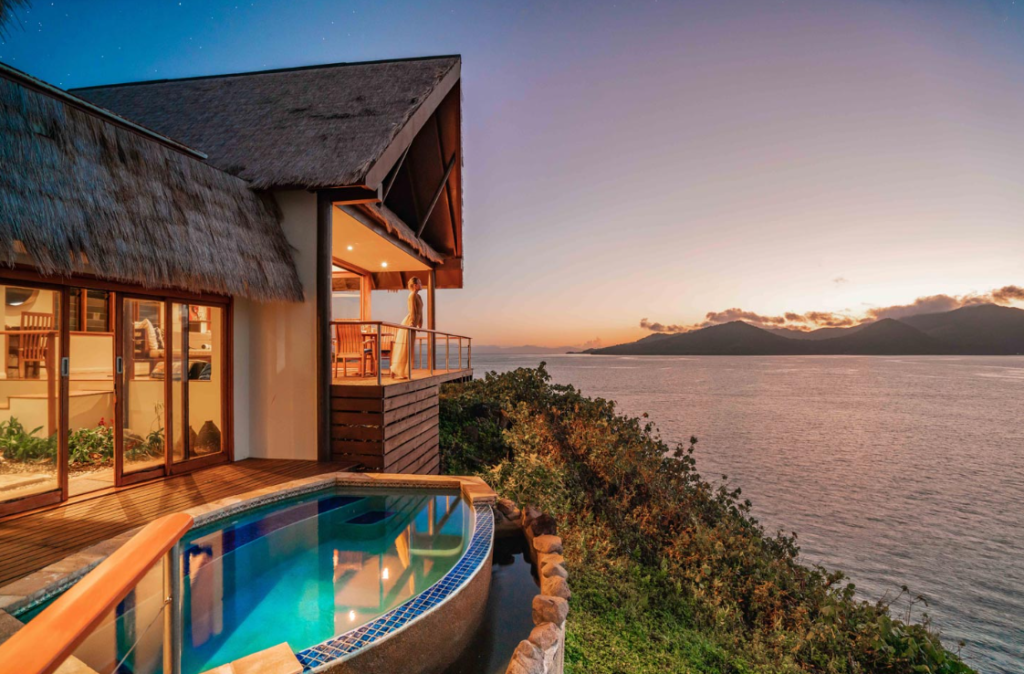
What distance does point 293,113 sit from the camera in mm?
7406

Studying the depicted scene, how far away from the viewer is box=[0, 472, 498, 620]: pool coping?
2613 mm

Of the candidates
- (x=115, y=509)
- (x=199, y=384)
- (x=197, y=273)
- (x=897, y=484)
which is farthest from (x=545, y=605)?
(x=897, y=484)

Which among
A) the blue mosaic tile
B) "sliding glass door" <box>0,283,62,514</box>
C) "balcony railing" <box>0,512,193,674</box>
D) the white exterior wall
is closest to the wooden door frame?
"sliding glass door" <box>0,283,62,514</box>

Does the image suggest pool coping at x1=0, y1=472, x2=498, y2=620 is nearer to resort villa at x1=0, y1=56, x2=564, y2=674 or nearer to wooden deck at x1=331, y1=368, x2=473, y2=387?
resort villa at x1=0, y1=56, x2=564, y2=674

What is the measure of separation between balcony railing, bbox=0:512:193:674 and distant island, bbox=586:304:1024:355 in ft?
313

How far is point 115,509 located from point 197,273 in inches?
90.3

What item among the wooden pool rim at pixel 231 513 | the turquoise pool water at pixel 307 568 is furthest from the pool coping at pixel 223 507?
the turquoise pool water at pixel 307 568

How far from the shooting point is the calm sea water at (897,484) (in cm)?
1027

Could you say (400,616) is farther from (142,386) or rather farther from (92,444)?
(142,386)

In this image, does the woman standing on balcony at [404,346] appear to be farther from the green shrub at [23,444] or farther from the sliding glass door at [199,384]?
the green shrub at [23,444]

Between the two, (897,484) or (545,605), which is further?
(897,484)

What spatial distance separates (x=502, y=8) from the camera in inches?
523

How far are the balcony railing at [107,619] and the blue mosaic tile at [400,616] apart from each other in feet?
2.12

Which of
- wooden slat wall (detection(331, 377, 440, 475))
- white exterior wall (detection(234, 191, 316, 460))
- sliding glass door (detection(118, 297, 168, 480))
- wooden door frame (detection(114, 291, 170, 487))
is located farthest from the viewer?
white exterior wall (detection(234, 191, 316, 460))
